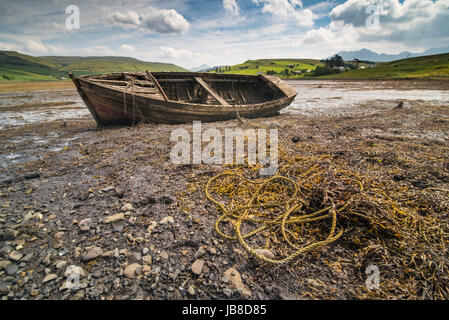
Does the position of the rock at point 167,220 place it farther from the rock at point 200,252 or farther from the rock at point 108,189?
the rock at point 108,189

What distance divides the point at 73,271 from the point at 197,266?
1641 mm

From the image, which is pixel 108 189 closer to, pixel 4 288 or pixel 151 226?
pixel 151 226

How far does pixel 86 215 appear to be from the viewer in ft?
12.2

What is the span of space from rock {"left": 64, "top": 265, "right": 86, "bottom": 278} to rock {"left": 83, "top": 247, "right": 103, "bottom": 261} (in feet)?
0.48

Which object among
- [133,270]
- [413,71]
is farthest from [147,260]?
[413,71]

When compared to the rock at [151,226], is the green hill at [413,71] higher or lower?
higher

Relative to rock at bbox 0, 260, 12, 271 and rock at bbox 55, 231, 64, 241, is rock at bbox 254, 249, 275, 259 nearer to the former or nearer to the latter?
rock at bbox 55, 231, 64, 241

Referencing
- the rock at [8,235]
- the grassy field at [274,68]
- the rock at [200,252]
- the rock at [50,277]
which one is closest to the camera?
the rock at [50,277]

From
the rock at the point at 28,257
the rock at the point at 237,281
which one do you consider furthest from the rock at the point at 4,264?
the rock at the point at 237,281

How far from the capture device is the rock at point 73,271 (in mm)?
2560

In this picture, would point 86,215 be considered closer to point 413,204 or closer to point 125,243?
point 125,243

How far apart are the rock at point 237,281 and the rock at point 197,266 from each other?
34 centimetres

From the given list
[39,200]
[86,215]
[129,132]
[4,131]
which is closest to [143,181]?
[86,215]

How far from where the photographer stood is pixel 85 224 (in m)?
3.44
